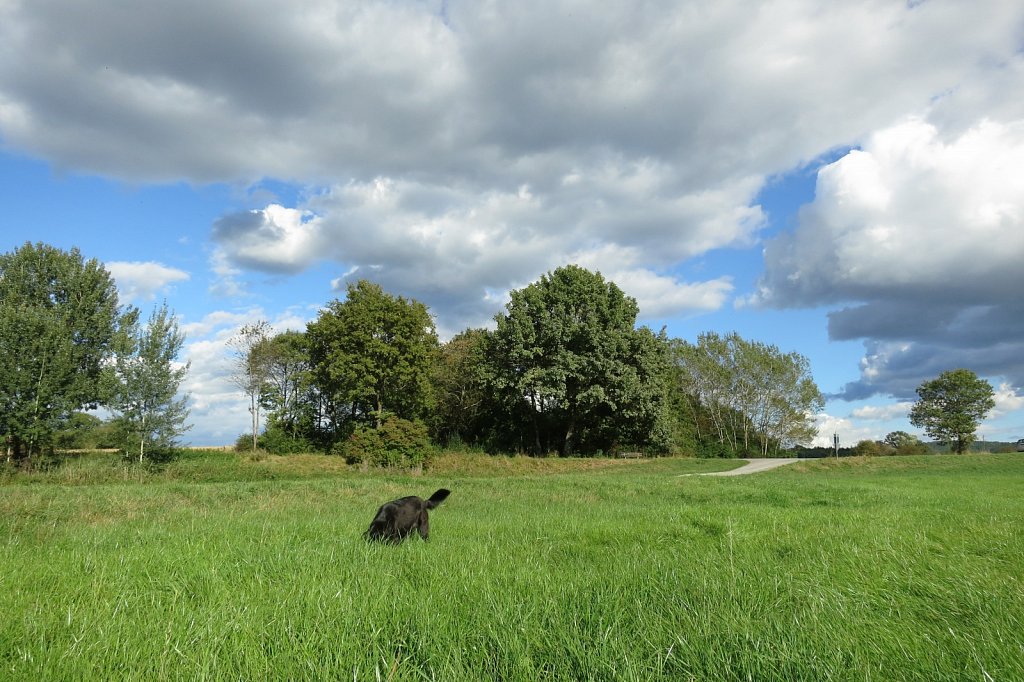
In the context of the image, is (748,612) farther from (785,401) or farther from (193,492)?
(785,401)

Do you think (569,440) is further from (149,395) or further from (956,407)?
(956,407)

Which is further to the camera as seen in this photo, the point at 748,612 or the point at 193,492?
the point at 193,492

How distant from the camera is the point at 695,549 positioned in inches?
246

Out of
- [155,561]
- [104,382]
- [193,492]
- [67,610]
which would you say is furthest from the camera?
[104,382]

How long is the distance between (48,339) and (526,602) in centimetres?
3309

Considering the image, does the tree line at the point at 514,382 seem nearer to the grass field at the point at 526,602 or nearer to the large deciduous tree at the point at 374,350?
the large deciduous tree at the point at 374,350

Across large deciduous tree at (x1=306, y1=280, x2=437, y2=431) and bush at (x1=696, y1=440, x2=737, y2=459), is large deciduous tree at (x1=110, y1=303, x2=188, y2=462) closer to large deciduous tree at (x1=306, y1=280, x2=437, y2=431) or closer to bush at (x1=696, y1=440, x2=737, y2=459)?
large deciduous tree at (x1=306, y1=280, x2=437, y2=431)

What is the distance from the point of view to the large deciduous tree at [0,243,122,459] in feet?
87.6

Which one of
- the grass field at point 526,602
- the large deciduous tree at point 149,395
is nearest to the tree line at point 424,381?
the large deciduous tree at point 149,395

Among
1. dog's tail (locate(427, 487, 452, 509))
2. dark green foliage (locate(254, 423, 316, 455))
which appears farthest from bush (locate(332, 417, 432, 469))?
dog's tail (locate(427, 487, 452, 509))

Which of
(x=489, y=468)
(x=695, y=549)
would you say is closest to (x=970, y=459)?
(x=489, y=468)

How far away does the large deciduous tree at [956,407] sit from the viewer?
2158 inches

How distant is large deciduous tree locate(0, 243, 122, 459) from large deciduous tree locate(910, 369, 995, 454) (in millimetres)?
69198

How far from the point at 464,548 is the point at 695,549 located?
2580 millimetres
